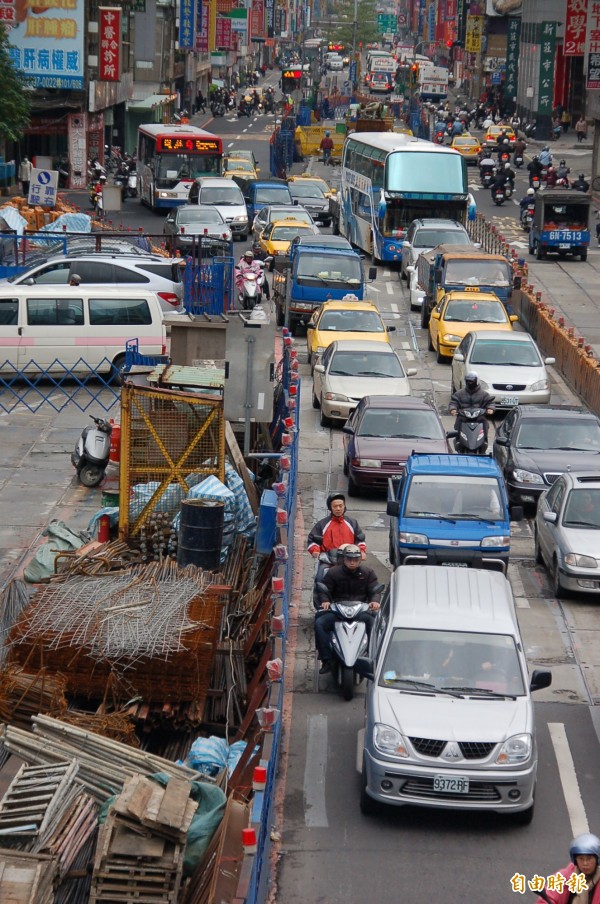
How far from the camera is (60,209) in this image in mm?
45562

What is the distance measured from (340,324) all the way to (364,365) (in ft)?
14.9

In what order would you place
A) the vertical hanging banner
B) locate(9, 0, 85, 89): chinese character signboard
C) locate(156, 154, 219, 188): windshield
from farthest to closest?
1. the vertical hanging banner
2. locate(9, 0, 85, 89): chinese character signboard
3. locate(156, 154, 219, 188): windshield

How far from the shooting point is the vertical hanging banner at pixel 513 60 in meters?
107

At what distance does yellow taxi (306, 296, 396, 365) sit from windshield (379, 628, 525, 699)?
16.9 meters

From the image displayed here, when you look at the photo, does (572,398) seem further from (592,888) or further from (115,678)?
(592,888)

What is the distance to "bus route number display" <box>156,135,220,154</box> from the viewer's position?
52.2 meters

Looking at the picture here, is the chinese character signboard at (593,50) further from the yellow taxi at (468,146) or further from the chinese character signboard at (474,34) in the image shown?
the chinese character signboard at (474,34)

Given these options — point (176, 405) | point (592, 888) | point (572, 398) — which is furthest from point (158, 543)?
point (572, 398)

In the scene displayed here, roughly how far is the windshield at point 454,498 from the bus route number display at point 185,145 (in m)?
36.9

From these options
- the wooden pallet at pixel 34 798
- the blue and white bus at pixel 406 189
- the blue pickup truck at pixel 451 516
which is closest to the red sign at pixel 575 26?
the blue and white bus at pixel 406 189

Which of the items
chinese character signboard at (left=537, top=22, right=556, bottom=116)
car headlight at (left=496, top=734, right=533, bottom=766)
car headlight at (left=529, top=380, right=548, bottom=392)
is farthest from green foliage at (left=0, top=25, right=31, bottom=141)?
chinese character signboard at (left=537, top=22, right=556, bottom=116)

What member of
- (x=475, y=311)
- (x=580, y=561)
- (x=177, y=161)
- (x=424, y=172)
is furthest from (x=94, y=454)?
(x=177, y=161)

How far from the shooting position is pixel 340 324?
97.3 feet

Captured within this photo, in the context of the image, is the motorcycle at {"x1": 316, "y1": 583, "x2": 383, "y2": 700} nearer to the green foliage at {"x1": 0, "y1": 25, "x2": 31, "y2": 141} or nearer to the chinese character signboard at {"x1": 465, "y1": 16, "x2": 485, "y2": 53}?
the green foliage at {"x1": 0, "y1": 25, "x2": 31, "y2": 141}
